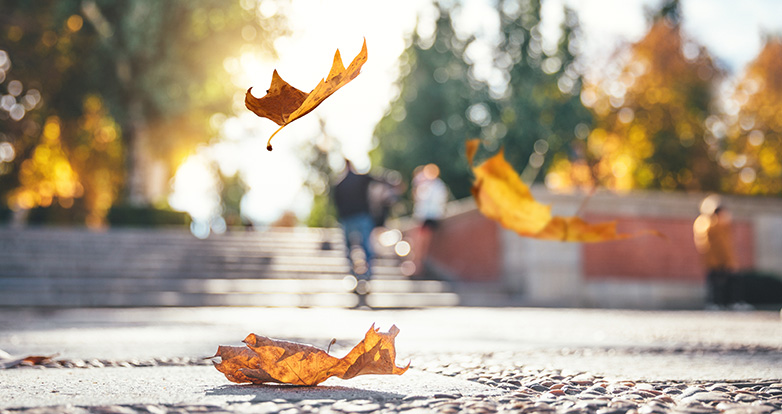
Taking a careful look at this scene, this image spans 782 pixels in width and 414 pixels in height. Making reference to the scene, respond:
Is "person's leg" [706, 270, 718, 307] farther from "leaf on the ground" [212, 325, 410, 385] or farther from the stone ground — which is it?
"leaf on the ground" [212, 325, 410, 385]

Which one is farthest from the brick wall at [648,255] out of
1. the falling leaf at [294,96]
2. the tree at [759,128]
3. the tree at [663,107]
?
the tree at [759,128]

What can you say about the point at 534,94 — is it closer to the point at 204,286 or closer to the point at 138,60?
the point at 138,60

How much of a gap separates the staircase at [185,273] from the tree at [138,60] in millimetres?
4609

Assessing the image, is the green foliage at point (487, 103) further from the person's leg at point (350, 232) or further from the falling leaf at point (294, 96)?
the falling leaf at point (294, 96)

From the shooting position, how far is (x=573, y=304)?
12.0m

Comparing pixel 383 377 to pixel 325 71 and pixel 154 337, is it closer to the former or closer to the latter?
pixel 325 71

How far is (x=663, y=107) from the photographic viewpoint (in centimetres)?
2544

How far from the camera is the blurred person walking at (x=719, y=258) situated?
11336mm

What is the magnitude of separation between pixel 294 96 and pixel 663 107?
83.9ft

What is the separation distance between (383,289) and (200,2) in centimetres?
898

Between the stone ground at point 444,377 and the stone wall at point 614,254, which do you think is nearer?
the stone ground at point 444,377

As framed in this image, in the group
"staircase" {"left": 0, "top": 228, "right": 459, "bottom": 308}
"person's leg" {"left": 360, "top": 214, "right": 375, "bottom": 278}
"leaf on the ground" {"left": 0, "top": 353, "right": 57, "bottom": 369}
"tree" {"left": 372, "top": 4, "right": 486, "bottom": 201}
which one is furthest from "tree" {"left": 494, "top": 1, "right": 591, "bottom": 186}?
"leaf on the ground" {"left": 0, "top": 353, "right": 57, "bottom": 369}

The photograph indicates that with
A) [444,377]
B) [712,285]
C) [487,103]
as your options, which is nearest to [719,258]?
[712,285]

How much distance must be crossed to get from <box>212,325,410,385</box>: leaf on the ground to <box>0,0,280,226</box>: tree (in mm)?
16164
